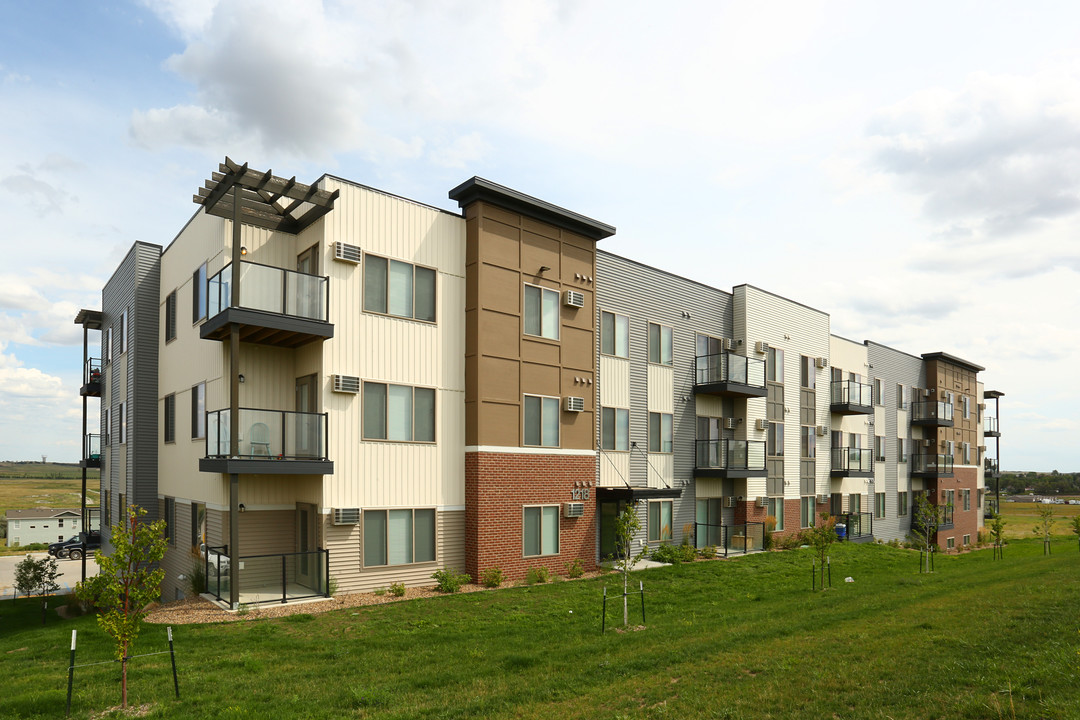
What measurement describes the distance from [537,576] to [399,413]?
6045mm

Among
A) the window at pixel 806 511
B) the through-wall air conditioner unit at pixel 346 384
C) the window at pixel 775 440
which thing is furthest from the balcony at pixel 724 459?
the through-wall air conditioner unit at pixel 346 384

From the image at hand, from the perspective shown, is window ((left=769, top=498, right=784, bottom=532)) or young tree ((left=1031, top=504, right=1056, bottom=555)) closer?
window ((left=769, top=498, right=784, bottom=532))

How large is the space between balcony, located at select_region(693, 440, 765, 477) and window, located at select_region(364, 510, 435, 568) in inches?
500

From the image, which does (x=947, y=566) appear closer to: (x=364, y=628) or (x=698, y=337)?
(x=698, y=337)

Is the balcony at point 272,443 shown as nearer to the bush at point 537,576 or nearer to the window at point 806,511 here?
the bush at point 537,576

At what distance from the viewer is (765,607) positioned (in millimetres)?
16828

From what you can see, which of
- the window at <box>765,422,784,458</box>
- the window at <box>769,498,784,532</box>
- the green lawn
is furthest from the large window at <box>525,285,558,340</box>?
the window at <box>769,498,784,532</box>

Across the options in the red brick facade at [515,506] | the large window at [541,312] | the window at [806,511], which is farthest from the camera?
the window at [806,511]

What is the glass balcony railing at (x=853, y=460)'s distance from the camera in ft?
123

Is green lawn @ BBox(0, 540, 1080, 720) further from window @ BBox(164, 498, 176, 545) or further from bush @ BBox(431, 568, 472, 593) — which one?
window @ BBox(164, 498, 176, 545)

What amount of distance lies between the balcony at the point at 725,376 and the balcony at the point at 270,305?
1613cm

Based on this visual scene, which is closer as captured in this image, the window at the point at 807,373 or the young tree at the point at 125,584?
the young tree at the point at 125,584

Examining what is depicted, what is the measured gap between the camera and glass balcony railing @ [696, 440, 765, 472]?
28.6m

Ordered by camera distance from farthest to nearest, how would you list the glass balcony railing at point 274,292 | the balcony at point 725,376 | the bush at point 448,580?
1. the balcony at point 725,376
2. the bush at point 448,580
3. the glass balcony railing at point 274,292
